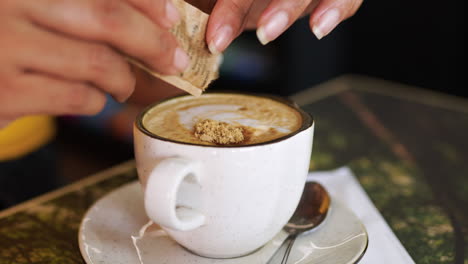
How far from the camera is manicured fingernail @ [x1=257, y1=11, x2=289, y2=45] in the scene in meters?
0.81

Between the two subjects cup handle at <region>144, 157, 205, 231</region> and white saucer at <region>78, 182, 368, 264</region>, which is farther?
white saucer at <region>78, 182, 368, 264</region>

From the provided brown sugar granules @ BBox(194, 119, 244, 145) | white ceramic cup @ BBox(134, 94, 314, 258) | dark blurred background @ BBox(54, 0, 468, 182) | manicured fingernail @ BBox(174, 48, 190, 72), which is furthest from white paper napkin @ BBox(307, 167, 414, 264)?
dark blurred background @ BBox(54, 0, 468, 182)

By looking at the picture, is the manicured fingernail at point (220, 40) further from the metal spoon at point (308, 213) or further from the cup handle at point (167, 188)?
the metal spoon at point (308, 213)

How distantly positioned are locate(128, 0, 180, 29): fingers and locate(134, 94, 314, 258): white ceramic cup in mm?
168

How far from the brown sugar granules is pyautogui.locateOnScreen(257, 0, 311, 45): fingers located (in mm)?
173

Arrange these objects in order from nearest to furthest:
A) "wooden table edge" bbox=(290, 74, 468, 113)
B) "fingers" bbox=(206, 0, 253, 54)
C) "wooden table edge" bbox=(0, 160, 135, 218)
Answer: "fingers" bbox=(206, 0, 253, 54), "wooden table edge" bbox=(0, 160, 135, 218), "wooden table edge" bbox=(290, 74, 468, 113)

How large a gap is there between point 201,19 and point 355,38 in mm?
2651

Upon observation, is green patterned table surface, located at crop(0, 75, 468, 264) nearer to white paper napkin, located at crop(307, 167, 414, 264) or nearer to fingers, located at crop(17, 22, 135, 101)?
white paper napkin, located at crop(307, 167, 414, 264)

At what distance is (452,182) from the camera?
1117 millimetres

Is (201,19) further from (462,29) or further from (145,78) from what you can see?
(462,29)

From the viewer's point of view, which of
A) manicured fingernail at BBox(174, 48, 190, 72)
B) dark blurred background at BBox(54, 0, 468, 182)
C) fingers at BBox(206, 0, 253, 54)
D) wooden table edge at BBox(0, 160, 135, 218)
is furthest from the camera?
dark blurred background at BBox(54, 0, 468, 182)

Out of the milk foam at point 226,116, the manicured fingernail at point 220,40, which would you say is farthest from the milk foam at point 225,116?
the manicured fingernail at point 220,40

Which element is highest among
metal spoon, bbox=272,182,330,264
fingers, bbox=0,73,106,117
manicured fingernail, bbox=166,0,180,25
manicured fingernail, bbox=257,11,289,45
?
manicured fingernail, bbox=166,0,180,25

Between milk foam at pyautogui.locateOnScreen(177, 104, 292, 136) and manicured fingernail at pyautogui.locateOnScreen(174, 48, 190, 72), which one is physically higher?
manicured fingernail at pyautogui.locateOnScreen(174, 48, 190, 72)
